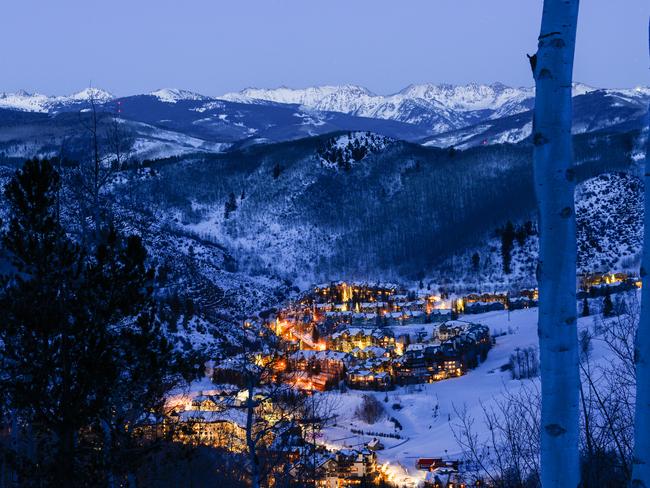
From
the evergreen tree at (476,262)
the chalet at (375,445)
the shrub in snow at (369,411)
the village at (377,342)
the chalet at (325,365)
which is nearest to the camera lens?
the village at (377,342)

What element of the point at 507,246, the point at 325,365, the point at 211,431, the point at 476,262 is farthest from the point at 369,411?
the point at 476,262

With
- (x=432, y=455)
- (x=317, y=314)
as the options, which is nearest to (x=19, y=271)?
(x=432, y=455)

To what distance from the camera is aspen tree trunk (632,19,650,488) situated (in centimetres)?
301

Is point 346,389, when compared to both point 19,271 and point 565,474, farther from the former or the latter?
point 565,474

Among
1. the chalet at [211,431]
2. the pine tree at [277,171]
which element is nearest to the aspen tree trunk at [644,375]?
the chalet at [211,431]

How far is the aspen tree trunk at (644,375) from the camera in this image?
3014 millimetres

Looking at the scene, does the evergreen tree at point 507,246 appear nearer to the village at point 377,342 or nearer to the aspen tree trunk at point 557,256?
the village at point 377,342

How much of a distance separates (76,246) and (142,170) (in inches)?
7261

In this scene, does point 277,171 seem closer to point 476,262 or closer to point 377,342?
point 476,262

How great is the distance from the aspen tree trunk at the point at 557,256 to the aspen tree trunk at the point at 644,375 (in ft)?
0.97

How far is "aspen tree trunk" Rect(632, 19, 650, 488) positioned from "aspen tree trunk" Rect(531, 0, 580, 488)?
0.97 ft

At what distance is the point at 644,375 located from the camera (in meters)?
3.05

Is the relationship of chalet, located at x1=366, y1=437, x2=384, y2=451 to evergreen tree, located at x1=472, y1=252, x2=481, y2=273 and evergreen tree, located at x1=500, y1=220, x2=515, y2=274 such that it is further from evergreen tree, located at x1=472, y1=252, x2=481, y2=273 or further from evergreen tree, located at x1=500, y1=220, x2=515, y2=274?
evergreen tree, located at x1=472, y1=252, x2=481, y2=273

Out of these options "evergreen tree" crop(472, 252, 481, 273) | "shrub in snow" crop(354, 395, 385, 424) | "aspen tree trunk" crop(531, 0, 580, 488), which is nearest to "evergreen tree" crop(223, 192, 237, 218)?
"evergreen tree" crop(472, 252, 481, 273)
